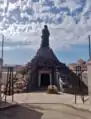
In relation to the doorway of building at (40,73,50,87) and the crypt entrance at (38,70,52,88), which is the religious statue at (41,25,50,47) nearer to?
the crypt entrance at (38,70,52,88)

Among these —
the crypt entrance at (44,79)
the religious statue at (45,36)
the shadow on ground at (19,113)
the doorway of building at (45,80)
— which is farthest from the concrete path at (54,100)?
the religious statue at (45,36)

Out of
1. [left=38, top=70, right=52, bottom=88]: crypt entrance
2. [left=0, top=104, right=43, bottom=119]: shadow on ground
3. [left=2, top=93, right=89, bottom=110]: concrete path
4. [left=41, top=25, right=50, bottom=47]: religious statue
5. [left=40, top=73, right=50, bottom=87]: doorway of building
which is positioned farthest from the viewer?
[left=41, top=25, right=50, bottom=47]: religious statue

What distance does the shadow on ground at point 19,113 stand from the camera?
40.4ft

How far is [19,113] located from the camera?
13367 millimetres

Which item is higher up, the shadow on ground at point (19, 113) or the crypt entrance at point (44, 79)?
the crypt entrance at point (44, 79)

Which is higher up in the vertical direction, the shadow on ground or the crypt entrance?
the crypt entrance

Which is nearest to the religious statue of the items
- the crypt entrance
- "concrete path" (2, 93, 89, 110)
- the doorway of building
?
the crypt entrance

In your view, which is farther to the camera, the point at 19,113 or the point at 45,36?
the point at 45,36

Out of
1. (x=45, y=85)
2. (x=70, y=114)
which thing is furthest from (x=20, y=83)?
(x=70, y=114)

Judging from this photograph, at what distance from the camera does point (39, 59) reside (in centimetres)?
3266

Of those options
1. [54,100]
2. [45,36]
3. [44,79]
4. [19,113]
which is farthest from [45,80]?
[19,113]

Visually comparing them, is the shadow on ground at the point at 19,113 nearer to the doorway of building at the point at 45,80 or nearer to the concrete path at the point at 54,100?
the concrete path at the point at 54,100

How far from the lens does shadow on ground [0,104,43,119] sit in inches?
485

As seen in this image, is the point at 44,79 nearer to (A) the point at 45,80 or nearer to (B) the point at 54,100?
(A) the point at 45,80
